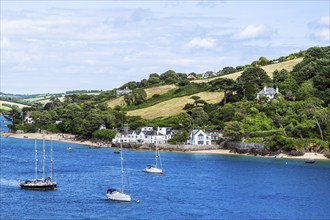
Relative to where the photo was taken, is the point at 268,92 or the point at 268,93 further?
the point at 268,92

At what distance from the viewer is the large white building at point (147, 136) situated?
144625 mm

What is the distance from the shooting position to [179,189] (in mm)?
83062

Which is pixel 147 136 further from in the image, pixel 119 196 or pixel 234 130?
pixel 119 196

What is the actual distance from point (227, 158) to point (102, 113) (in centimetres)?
6076

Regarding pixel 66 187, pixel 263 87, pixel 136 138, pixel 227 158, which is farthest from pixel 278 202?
pixel 263 87

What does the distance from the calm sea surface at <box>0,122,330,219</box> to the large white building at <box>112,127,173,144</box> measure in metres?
20.2

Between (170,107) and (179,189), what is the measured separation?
95017 mm

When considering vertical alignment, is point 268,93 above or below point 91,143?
above

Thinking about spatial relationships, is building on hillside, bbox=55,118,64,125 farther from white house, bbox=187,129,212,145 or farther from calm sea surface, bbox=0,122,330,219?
calm sea surface, bbox=0,122,330,219

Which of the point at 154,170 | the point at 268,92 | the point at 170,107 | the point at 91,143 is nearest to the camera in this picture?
the point at 154,170

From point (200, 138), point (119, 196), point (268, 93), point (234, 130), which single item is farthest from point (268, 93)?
point (119, 196)

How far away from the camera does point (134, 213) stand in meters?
67.6

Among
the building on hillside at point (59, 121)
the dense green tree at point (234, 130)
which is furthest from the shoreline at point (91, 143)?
the building on hillside at point (59, 121)

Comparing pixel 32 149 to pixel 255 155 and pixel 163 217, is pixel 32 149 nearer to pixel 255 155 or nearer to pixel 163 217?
pixel 255 155
